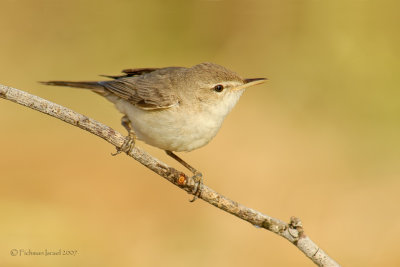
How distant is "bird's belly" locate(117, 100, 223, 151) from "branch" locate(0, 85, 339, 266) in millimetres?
386

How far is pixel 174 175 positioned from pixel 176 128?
1.62 feet

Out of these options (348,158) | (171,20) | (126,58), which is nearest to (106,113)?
(126,58)

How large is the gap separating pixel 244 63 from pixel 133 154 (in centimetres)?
470

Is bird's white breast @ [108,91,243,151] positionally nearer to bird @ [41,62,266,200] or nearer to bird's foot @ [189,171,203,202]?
bird @ [41,62,266,200]

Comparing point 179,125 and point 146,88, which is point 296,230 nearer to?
point 179,125

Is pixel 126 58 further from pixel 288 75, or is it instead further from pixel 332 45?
pixel 332 45

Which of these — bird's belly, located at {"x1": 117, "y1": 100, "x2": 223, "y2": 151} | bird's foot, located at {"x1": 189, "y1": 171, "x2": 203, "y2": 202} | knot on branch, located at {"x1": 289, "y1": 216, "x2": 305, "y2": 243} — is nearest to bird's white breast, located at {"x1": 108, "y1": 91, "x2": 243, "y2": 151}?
bird's belly, located at {"x1": 117, "y1": 100, "x2": 223, "y2": 151}

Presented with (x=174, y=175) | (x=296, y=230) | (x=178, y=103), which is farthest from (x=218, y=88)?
(x=296, y=230)

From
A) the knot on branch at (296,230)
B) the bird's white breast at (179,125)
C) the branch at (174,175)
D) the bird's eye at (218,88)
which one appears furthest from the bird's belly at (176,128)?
the knot on branch at (296,230)

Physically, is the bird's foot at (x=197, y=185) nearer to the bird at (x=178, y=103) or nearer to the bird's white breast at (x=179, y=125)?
the bird at (x=178, y=103)

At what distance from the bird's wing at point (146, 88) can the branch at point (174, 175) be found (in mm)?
684

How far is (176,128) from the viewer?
150 inches

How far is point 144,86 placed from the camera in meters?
4.35

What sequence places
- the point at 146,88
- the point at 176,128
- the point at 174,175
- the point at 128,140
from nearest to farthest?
the point at 174,175, the point at 128,140, the point at 176,128, the point at 146,88
